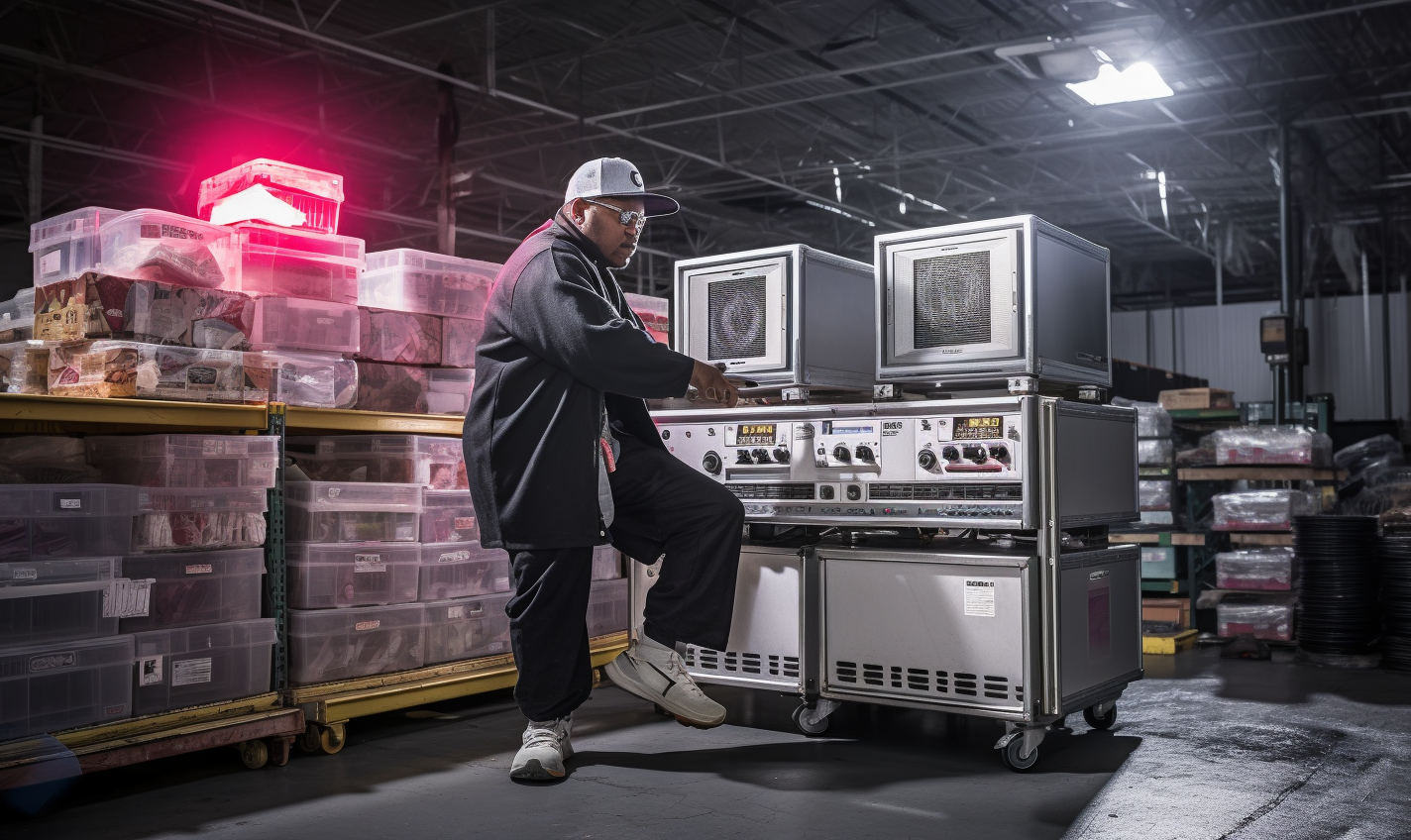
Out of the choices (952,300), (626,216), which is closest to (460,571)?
(626,216)

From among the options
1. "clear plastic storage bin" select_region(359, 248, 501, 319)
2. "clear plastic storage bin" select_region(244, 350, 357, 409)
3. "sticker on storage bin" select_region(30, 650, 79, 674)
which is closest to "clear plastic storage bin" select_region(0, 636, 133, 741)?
"sticker on storage bin" select_region(30, 650, 79, 674)

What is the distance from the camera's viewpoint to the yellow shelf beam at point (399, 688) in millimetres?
4223

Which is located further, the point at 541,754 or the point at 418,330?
the point at 418,330

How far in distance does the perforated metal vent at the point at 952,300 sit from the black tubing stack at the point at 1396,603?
3.94 metres

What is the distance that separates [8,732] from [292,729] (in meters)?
0.92

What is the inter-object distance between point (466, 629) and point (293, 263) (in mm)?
1697

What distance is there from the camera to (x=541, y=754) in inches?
143

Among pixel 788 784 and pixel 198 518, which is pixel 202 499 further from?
pixel 788 784

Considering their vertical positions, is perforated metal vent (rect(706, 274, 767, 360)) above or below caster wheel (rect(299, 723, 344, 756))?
above

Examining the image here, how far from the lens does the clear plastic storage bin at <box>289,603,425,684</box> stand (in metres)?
4.33

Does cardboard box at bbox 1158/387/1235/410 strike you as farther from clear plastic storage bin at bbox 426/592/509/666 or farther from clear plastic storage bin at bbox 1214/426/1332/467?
clear plastic storage bin at bbox 426/592/509/666

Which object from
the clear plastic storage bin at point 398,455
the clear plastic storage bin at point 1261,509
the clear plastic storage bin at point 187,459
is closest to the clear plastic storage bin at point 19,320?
the clear plastic storage bin at point 187,459

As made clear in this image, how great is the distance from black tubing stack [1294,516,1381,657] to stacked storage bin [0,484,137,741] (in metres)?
6.32

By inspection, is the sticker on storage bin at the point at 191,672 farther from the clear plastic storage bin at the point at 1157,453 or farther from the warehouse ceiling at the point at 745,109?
the clear plastic storage bin at the point at 1157,453
